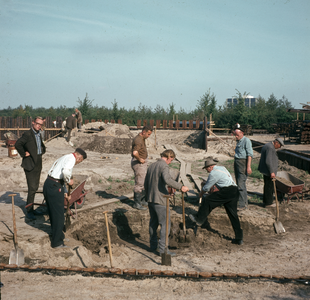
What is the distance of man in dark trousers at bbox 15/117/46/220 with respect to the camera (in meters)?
6.10

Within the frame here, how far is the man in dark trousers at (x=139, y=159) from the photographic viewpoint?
6793 millimetres

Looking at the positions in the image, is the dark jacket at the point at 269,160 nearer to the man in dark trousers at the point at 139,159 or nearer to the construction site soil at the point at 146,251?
the construction site soil at the point at 146,251

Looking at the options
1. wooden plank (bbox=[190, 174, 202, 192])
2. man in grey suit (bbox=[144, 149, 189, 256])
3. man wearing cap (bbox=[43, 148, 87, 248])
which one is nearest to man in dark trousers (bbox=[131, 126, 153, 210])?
man in grey suit (bbox=[144, 149, 189, 256])

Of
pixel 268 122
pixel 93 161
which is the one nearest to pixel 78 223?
pixel 93 161

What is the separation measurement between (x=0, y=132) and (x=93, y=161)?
9986mm

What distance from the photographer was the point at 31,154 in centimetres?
614

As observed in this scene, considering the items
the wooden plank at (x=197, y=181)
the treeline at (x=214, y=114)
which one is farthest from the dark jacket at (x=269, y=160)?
the treeline at (x=214, y=114)

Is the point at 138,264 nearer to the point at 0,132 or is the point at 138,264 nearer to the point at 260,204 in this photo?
the point at 260,204

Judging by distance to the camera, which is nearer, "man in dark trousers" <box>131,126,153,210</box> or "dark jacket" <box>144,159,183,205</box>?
"dark jacket" <box>144,159,183,205</box>

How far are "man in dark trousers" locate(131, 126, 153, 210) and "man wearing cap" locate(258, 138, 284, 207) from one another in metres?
2.72

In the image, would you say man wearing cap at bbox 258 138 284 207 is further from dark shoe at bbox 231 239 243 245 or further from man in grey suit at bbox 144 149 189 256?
man in grey suit at bbox 144 149 189 256

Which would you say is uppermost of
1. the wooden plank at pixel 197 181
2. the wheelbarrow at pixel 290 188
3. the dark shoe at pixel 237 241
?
the wheelbarrow at pixel 290 188

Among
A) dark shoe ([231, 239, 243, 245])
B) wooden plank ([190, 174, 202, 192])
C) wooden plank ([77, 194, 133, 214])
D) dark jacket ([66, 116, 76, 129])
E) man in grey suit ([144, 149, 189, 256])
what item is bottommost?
dark shoe ([231, 239, 243, 245])

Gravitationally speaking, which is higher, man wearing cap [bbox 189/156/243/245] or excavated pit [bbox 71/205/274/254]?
man wearing cap [bbox 189/156/243/245]
